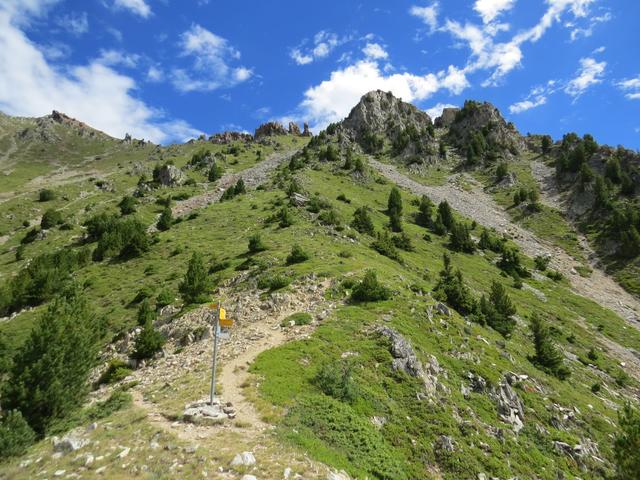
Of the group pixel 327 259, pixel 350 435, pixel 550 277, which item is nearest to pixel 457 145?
pixel 550 277

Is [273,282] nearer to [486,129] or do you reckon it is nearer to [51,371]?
[51,371]

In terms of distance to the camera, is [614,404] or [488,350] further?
[614,404]

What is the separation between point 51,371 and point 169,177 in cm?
9447

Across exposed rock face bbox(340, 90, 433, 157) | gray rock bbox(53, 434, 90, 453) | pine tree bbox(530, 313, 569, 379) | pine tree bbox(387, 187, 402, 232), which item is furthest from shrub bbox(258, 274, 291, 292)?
exposed rock face bbox(340, 90, 433, 157)

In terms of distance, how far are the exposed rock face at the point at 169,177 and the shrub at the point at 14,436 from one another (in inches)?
3714

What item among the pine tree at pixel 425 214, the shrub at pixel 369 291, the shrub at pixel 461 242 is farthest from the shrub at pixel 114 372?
the pine tree at pixel 425 214

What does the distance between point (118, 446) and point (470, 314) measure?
104 feet

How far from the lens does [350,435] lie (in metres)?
15.5

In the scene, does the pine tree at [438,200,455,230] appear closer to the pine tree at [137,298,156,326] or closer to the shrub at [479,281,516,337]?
the shrub at [479,281,516,337]

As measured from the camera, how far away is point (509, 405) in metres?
22.8

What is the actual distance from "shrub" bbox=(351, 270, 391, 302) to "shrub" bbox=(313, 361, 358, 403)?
36.9 feet

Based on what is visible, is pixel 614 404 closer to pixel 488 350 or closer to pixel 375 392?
Answer: pixel 488 350

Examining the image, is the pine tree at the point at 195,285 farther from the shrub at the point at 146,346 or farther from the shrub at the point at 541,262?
the shrub at the point at 541,262

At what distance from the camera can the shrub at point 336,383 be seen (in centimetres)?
A: 1811
